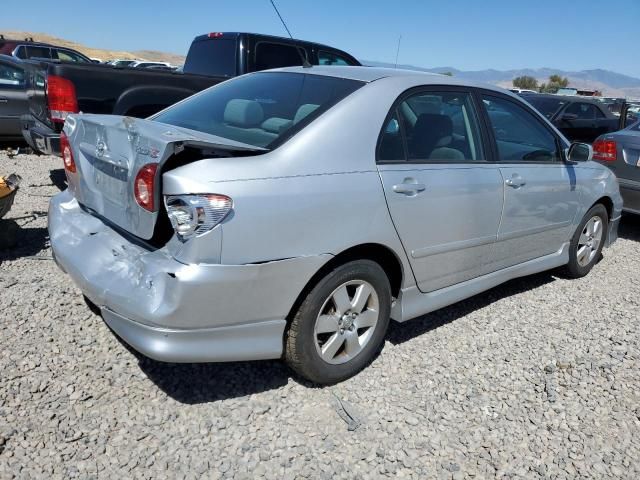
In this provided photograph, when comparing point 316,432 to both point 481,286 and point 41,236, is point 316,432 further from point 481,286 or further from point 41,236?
point 41,236

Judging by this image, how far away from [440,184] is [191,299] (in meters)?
1.56

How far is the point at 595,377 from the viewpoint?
3172 millimetres

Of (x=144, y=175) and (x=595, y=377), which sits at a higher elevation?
(x=144, y=175)

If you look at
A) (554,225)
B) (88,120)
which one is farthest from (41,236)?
(554,225)

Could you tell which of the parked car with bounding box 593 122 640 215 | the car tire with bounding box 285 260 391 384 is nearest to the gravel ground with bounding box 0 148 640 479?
the car tire with bounding box 285 260 391 384

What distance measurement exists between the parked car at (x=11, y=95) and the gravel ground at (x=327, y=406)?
Result: 18.1 feet

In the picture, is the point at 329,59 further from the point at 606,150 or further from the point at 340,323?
the point at 340,323

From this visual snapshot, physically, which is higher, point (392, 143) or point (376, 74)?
point (376, 74)

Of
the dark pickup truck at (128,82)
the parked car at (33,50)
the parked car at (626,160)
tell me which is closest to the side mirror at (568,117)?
the parked car at (626,160)

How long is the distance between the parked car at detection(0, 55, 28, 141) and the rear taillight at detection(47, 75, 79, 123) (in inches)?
143

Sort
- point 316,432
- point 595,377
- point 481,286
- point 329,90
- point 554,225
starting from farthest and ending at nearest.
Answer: point 554,225 < point 481,286 < point 595,377 < point 329,90 < point 316,432

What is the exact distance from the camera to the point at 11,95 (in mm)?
8125

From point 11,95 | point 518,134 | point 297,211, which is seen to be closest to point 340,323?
point 297,211

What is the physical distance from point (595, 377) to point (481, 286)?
0.85 metres
